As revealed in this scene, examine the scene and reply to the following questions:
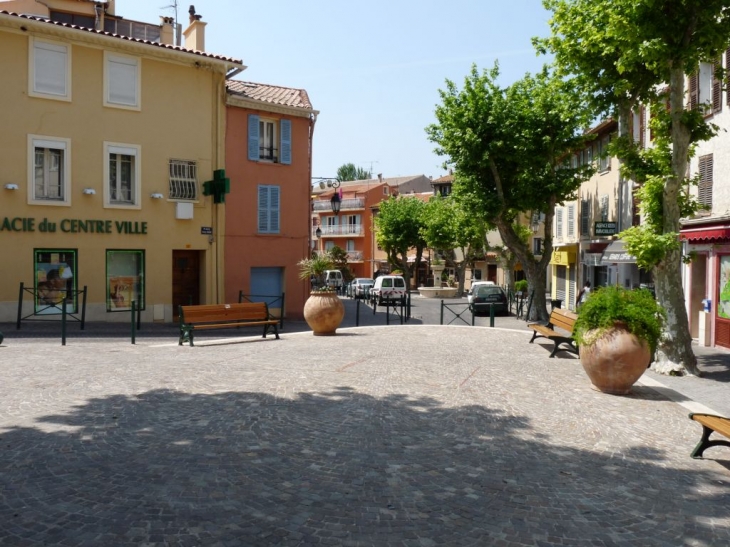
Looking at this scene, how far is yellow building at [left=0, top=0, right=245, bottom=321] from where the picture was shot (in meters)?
18.9

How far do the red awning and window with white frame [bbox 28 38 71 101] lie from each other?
55.0 ft

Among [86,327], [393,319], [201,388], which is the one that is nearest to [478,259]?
[393,319]

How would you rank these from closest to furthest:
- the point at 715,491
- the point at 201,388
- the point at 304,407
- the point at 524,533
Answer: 1. the point at 524,533
2. the point at 715,491
3. the point at 304,407
4. the point at 201,388

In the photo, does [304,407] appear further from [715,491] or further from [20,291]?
[20,291]

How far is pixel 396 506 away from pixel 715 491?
270 centimetres

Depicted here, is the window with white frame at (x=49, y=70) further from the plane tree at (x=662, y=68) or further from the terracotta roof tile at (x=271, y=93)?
the plane tree at (x=662, y=68)

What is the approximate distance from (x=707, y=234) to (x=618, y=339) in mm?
7039

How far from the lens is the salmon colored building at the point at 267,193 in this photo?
23141mm

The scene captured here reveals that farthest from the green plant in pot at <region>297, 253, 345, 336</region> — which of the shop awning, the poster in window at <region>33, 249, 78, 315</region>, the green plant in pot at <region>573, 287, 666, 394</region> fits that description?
the shop awning

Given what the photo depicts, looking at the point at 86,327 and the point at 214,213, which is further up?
the point at 214,213

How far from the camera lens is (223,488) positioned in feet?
17.5

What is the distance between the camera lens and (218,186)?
71.7 feet

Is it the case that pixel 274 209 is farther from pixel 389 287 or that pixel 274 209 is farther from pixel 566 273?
pixel 566 273

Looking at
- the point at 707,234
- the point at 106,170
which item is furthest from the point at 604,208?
the point at 106,170
